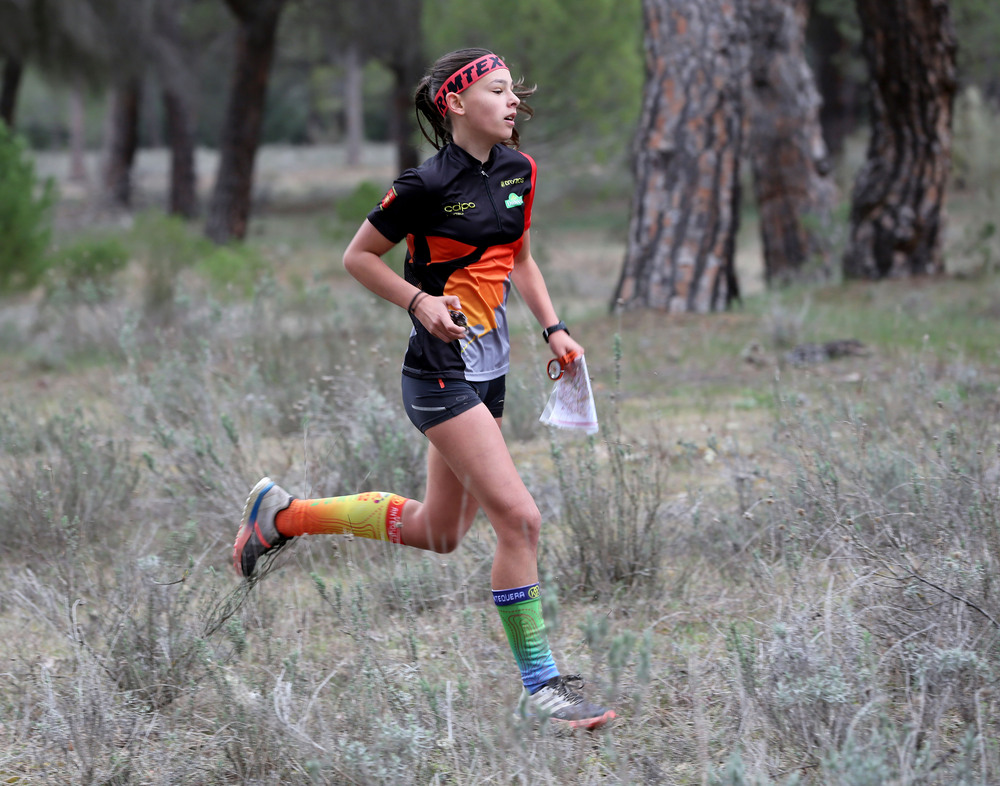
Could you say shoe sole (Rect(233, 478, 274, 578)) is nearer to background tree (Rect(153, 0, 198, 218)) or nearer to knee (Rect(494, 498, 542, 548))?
knee (Rect(494, 498, 542, 548))

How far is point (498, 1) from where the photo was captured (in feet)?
51.3

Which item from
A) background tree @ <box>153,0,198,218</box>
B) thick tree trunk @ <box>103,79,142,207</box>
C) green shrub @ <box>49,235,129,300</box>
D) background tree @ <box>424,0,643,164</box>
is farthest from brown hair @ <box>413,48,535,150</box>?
thick tree trunk @ <box>103,79,142,207</box>

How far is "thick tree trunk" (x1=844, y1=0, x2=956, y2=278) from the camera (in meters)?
8.38

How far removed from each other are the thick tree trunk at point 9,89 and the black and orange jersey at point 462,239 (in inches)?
699

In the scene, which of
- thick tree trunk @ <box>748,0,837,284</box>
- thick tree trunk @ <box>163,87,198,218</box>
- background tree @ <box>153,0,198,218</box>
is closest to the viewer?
thick tree trunk @ <box>748,0,837,284</box>

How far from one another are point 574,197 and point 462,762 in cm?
2704

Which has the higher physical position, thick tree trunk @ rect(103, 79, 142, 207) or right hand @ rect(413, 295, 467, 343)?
thick tree trunk @ rect(103, 79, 142, 207)

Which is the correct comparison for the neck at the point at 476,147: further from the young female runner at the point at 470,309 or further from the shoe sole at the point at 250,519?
the shoe sole at the point at 250,519

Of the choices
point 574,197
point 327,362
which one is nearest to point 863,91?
point 574,197

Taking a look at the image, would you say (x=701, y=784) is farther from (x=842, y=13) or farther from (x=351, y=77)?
(x=351, y=77)

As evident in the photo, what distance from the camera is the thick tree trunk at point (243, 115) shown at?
1549 centimetres

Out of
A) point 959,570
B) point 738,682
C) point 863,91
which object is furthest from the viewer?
point 863,91

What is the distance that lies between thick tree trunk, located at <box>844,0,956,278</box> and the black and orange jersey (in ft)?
21.7

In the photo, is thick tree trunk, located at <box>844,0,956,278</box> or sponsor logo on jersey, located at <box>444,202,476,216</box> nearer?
sponsor logo on jersey, located at <box>444,202,476,216</box>
